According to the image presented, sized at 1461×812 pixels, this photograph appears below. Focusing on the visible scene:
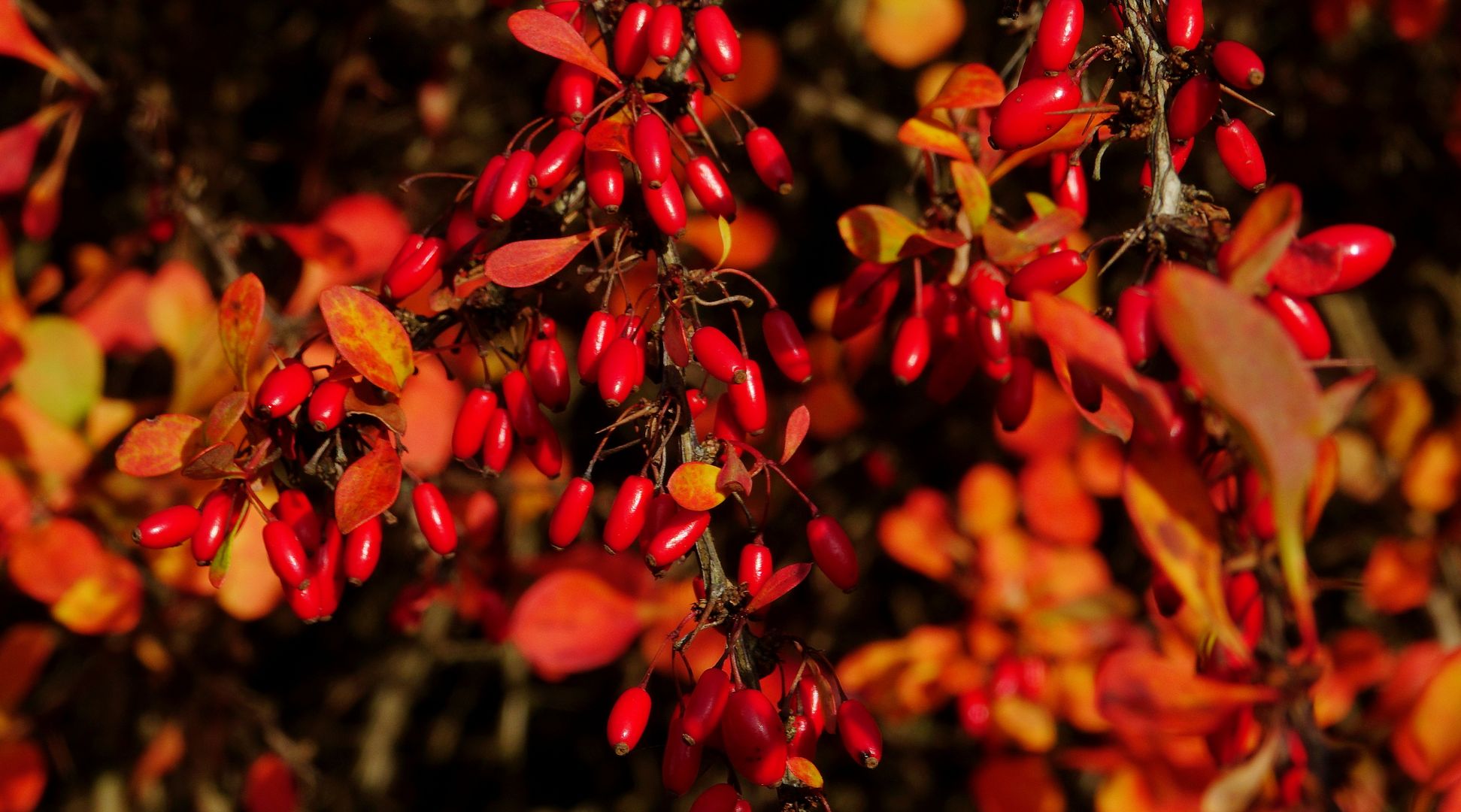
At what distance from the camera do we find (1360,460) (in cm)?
191

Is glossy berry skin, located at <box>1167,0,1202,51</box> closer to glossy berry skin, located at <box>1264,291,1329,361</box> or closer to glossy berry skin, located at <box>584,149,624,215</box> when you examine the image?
glossy berry skin, located at <box>1264,291,1329,361</box>

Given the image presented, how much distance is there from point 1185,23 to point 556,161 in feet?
1.43

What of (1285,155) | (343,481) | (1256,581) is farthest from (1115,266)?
(343,481)

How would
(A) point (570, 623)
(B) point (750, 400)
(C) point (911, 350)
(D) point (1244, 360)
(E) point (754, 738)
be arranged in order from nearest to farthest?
(D) point (1244, 360)
(E) point (754, 738)
(B) point (750, 400)
(C) point (911, 350)
(A) point (570, 623)

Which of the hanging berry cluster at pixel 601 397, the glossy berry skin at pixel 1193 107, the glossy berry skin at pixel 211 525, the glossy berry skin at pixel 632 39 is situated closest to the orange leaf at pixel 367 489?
the hanging berry cluster at pixel 601 397

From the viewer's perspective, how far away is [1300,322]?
0.75 meters

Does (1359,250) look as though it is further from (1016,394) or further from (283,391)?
(283,391)

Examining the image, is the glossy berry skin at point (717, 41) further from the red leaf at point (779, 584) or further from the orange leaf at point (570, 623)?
the orange leaf at point (570, 623)

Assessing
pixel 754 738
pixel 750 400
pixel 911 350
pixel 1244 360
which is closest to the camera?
pixel 1244 360

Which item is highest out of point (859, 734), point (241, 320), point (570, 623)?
point (241, 320)

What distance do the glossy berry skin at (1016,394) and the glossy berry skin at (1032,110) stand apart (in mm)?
230

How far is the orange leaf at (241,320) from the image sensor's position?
2.83 feet

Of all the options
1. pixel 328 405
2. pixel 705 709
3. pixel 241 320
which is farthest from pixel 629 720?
pixel 241 320

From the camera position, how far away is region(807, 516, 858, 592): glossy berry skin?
2.78 feet
